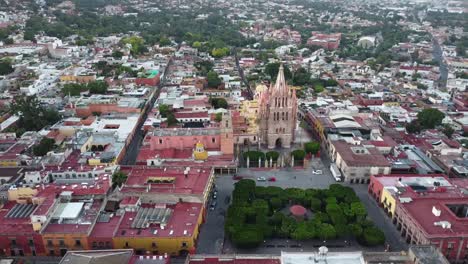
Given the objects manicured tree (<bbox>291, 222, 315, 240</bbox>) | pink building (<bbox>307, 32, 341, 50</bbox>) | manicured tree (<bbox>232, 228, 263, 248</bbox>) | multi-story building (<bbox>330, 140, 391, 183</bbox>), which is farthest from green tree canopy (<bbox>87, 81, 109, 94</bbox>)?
pink building (<bbox>307, 32, 341, 50</bbox>)

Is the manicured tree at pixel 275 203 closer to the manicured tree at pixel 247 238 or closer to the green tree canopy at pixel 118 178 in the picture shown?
the manicured tree at pixel 247 238

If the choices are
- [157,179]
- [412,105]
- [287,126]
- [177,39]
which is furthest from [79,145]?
[177,39]

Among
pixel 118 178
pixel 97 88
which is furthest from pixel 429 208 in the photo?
pixel 97 88

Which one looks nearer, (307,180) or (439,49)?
(307,180)

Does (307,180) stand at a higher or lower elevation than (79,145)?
lower

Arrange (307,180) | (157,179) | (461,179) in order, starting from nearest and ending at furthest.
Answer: (157,179), (461,179), (307,180)

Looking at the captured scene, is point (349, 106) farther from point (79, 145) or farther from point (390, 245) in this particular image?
point (79, 145)
